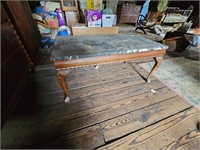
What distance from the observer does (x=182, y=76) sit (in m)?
1.48

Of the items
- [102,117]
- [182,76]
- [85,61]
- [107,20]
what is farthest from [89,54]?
[107,20]

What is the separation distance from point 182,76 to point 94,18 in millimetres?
1974

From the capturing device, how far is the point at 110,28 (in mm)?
2477

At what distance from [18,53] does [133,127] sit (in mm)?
1360

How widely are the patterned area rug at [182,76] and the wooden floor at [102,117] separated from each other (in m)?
0.13

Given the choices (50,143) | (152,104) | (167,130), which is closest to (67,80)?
(50,143)

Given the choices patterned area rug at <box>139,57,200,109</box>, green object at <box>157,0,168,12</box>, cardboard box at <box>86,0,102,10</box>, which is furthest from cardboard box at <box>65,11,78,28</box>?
green object at <box>157,0,168,12</box>

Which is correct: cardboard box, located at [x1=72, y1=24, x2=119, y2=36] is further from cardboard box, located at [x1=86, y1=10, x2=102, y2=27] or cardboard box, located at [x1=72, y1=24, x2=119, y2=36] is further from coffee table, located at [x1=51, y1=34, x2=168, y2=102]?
coffee table, located at [x1=51, y1=34, x2=168, y2=102]

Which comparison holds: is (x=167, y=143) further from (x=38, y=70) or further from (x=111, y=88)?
(x=38, y=70)

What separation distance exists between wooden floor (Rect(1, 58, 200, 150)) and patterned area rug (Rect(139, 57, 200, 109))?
130mm

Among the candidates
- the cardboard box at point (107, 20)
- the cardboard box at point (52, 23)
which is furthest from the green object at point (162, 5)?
the cardboard box at point (52, 23)

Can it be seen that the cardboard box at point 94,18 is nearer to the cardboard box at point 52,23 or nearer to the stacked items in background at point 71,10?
the stacked items in background at point 71,10

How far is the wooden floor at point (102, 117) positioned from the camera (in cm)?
75

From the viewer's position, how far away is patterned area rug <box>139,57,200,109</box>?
3.87 ft
